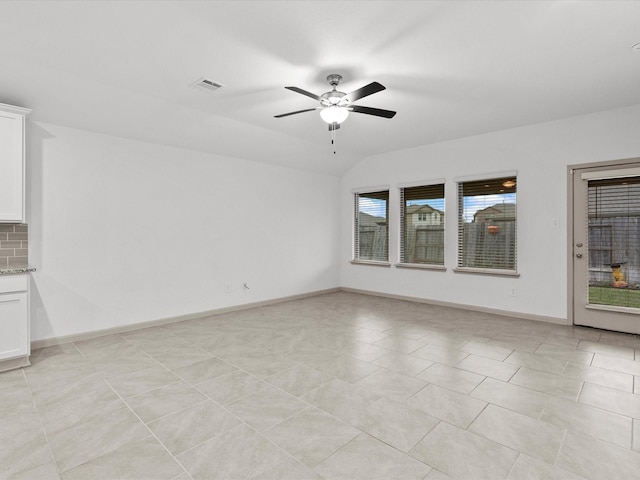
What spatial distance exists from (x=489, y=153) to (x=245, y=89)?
3713 millimetres

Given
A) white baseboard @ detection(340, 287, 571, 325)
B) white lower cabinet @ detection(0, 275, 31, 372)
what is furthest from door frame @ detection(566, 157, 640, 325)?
white lower cabinet @ detection(0, 275, 31, 372)

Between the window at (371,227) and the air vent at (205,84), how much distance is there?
400 cm

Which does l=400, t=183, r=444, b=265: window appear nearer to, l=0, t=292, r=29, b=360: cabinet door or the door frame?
the door frame

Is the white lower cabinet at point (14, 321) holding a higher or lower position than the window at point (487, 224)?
lower

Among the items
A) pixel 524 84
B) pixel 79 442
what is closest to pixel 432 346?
pixel 524 84

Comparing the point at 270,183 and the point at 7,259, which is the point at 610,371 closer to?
the point at 270,183

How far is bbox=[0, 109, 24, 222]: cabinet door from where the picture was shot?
319 cm

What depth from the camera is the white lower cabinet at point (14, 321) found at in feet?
10.1

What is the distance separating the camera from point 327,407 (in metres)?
2.46

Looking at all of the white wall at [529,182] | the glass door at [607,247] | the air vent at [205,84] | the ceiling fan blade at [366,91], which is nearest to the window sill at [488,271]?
the white wall at [529,182]

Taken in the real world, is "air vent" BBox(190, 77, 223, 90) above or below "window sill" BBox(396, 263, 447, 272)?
above

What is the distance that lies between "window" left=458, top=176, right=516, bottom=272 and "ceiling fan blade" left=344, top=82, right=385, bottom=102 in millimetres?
3234

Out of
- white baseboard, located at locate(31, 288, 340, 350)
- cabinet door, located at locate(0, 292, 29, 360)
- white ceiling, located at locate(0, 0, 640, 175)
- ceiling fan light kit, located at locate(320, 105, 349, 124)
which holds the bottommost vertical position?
white baseboard, located at locate(31, 288, 340, 350)

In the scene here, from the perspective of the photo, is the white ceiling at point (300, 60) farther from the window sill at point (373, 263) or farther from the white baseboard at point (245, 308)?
the window sill at point (373, 263)
